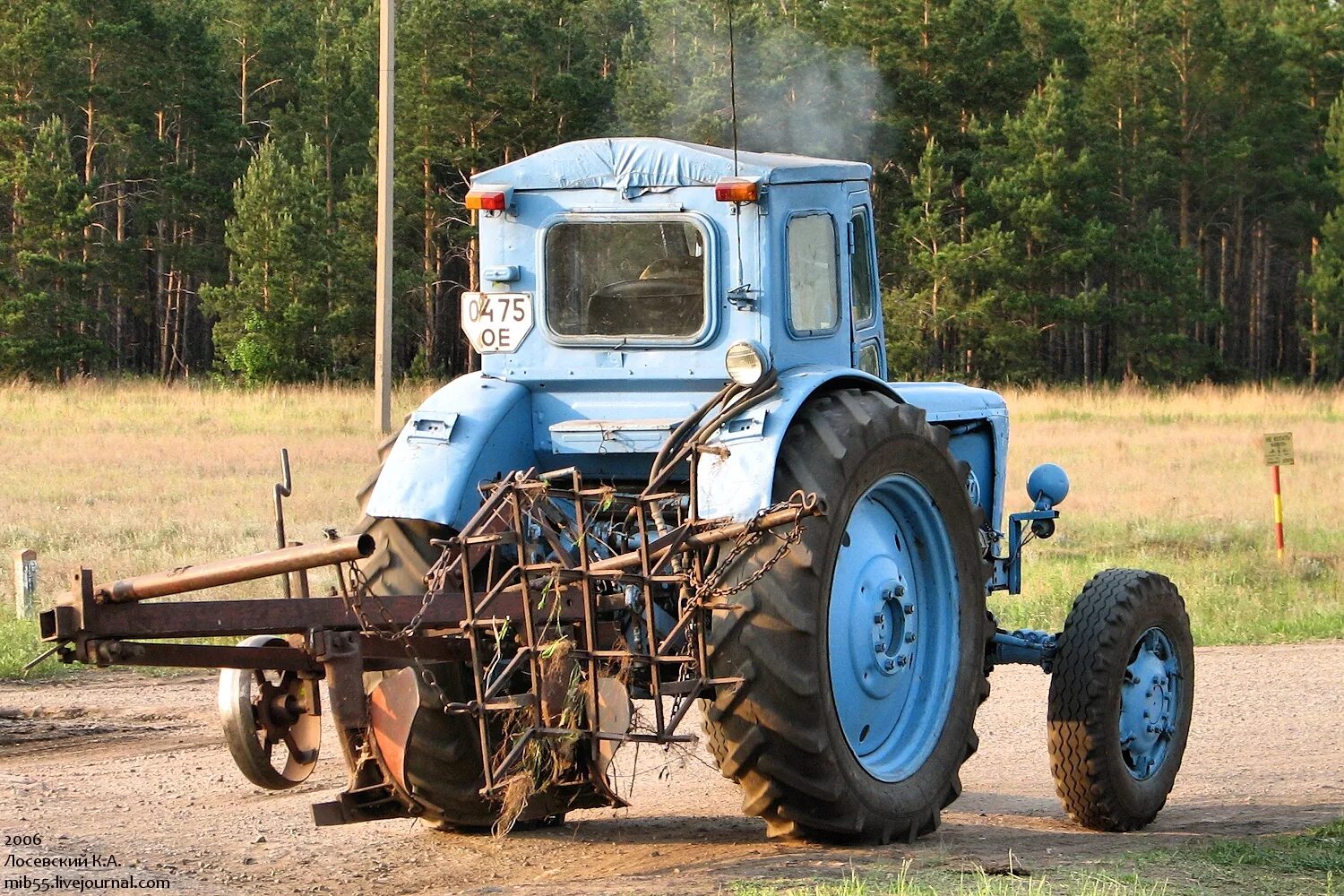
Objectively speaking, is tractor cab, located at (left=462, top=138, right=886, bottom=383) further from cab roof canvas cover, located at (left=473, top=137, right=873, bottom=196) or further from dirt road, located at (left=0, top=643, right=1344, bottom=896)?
dirt road, located at (left=0, top=643, right=1344, bottom=896)

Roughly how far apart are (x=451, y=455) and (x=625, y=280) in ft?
3.49

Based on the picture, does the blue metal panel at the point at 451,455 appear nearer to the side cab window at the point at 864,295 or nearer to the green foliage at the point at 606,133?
the side cab window at the point at 864,295

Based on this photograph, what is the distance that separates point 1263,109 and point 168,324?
3778 cm

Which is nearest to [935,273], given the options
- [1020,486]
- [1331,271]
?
A: [1331,271]

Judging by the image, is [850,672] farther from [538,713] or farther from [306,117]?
[306,117]

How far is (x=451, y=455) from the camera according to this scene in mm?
6801

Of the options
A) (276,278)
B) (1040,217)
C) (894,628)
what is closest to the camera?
(894,628)

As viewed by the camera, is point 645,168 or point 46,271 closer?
point 645,168

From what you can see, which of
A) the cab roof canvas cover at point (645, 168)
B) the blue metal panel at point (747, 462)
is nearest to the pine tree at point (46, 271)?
the cab roof canvas cover at point (645, 168)

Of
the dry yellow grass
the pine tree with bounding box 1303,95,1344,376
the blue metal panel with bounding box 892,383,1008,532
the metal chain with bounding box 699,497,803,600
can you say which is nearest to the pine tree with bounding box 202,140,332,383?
the dry yellow grass

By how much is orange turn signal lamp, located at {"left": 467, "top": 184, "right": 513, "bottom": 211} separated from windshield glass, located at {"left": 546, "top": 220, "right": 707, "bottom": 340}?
220 millimetres

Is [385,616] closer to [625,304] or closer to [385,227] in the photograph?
[625,304]

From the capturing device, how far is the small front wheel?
306 inches

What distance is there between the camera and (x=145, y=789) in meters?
8.43
